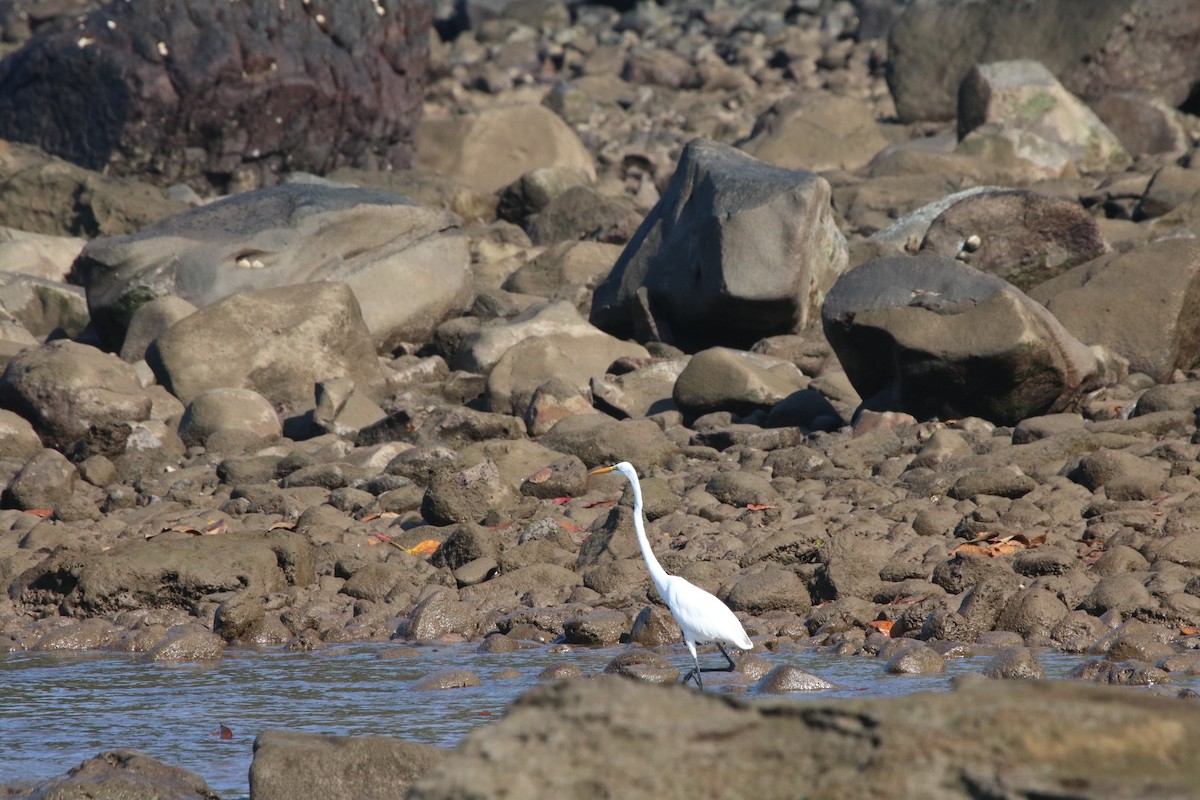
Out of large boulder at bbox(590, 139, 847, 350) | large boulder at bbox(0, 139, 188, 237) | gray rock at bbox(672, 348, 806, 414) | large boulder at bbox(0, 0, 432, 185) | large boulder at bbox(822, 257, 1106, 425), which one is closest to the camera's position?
large boulder at bbox(822, 257, 1106, 425)

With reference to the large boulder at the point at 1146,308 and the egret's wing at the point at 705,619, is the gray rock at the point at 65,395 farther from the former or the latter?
the large boulder at the point at 1146,308

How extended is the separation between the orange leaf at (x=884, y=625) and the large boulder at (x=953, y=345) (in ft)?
11.2

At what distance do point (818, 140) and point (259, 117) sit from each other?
8.49m

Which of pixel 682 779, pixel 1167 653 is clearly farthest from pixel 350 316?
pixel 682 779

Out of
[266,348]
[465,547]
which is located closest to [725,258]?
[266,348]

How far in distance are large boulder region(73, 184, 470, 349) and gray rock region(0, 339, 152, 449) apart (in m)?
2.56

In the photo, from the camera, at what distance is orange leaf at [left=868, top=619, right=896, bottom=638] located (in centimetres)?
793

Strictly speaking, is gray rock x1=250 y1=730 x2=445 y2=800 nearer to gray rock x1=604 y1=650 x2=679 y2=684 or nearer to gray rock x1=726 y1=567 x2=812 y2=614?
gray rock x1=604 y1=650 x2=679 y2=684

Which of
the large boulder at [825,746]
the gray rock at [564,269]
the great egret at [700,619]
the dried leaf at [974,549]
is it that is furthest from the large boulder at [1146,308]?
the large boulder at [825,746]

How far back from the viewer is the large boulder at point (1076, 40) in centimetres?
2498

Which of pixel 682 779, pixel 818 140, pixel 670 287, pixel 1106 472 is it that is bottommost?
pixel 818 140

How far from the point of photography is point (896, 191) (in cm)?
2055

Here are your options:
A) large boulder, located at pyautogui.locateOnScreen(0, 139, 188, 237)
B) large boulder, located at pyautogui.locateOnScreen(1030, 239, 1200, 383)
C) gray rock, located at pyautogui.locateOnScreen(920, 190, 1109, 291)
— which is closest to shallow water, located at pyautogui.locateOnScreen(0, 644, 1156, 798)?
large boulder, located at pyautogui.locateOnScreen(1030, 239, 1200, 383)

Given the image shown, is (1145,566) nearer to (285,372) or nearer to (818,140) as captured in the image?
(285,372)
